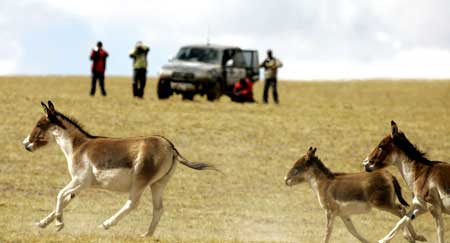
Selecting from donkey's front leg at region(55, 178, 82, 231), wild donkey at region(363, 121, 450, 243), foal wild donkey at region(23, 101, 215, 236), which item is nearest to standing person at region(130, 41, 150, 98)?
foal wild donkey at region(23, 101, 215, 236)

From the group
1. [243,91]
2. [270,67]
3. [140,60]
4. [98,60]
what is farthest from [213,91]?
[98,60]

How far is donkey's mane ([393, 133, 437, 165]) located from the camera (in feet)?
53.8

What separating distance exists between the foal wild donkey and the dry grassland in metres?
0.59

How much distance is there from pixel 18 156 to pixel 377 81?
43056mm

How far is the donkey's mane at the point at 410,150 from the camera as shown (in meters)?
16.4

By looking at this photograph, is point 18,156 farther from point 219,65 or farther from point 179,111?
point 219,65

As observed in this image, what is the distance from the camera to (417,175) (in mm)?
16266

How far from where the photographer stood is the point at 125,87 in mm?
61281

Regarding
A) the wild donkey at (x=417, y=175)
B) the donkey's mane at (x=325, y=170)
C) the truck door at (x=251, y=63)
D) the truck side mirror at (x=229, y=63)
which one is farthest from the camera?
the truck door at (x=251, y=63)

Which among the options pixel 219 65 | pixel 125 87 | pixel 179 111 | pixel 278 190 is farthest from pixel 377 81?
pixel 278 190

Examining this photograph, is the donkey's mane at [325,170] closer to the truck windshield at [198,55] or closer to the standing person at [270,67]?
the standing person at [270,67]

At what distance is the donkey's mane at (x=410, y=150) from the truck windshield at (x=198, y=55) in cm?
2614

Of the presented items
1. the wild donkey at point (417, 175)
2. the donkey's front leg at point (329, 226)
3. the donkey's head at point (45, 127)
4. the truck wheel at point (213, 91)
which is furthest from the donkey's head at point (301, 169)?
the truck wheel at point (213, 91)

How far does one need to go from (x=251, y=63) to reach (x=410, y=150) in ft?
97.6
